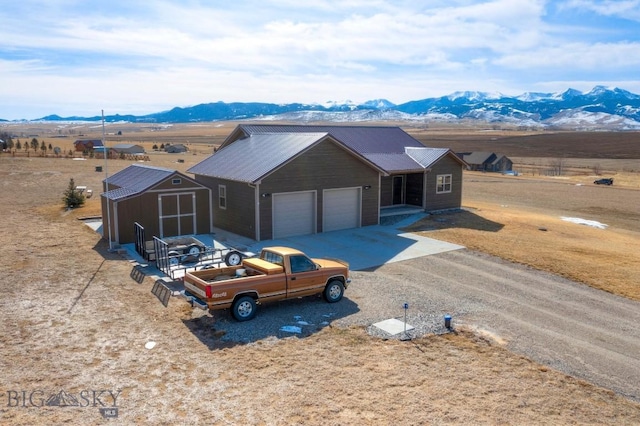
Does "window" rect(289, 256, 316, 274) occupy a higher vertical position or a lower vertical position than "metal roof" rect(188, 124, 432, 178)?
lower

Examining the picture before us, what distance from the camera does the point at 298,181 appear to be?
23.8m

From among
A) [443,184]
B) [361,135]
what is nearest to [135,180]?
[361,135]

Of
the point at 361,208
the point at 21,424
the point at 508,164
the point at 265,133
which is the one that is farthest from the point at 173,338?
the point at 508,164

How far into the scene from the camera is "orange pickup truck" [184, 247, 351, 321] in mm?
12883

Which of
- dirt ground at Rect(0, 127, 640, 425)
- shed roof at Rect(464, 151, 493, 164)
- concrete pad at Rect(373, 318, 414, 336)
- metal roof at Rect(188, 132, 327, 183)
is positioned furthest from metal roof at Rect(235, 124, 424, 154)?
shed roof at Rect(464, 151, 493, 164)

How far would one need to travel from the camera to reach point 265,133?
99.0 feet

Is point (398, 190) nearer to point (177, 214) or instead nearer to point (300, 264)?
point (177, 214)

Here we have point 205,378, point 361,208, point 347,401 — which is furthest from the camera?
point 361,208

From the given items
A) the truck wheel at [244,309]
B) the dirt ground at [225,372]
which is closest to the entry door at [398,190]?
the dirt ground at [225,372]

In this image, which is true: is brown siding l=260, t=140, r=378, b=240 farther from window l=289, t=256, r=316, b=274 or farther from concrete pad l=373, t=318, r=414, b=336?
concrete pad l=373, t=318, r=414, b=336

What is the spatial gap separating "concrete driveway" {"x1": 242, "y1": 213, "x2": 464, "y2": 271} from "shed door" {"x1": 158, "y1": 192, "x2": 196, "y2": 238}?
2197 millimetres

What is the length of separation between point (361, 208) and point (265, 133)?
7.97 meters

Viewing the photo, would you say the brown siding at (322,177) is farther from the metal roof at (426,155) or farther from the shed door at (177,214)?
the metal roof at (426,155)

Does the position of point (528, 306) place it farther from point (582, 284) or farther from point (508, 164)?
point (508, 164)
